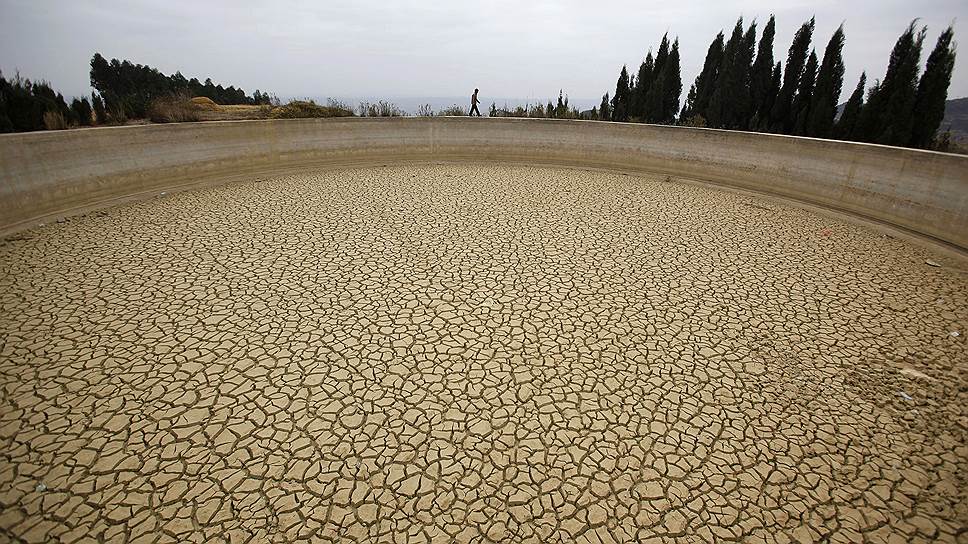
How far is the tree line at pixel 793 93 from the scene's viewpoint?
9422 millimetres

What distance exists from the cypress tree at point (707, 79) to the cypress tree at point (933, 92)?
5.95 meters

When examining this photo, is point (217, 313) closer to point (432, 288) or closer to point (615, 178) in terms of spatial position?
point (432, 288)

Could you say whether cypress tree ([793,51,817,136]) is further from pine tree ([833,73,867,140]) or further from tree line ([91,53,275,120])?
tree line ([91,53,275,120])

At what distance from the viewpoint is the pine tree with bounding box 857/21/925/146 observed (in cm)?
941

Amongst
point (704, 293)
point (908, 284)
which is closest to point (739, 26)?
point (908, 284)

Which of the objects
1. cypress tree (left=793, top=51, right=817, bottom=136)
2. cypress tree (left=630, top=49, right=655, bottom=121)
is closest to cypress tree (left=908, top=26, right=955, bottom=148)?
cypress tree (left=793, top=51, right=817, bottom=136)

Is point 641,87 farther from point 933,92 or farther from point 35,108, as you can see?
point 35,108

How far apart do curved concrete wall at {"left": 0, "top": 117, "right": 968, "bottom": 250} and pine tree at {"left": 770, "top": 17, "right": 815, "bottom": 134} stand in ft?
10.9

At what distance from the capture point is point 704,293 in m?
5.83

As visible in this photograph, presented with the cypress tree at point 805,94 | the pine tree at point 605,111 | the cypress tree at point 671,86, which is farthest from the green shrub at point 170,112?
the cypress tree at point 805,94

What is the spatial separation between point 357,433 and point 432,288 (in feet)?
8.37

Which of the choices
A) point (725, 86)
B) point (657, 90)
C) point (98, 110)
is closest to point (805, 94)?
point (725, 86)

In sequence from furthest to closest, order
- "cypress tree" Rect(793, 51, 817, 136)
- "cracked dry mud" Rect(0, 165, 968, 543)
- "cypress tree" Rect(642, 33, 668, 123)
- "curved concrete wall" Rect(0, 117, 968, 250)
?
"cypress tree" Rect(642, 33, 668, 123) < "cypress tree" Rect(793, 51, 817, 136) < "curved concrete wall" Rect(0, 117, 968, 250) < "cracked dry mud" Rect(0, 165, 968, 543)

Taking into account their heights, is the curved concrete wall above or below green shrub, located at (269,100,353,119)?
below
